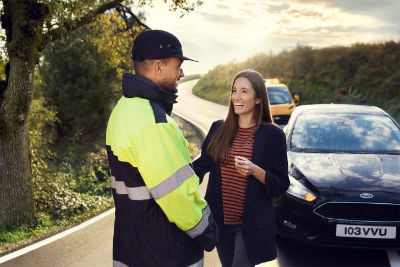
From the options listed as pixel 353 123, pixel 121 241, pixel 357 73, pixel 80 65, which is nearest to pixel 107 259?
pixel 121 241

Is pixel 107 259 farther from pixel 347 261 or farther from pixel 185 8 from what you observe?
pixel 185 8

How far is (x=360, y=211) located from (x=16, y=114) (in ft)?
17.6

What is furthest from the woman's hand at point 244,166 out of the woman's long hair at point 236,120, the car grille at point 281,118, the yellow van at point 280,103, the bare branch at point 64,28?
the car grille at point 281,118

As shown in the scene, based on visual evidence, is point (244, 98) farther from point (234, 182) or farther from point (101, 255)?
point (101, 255)

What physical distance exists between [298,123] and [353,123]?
77 cm

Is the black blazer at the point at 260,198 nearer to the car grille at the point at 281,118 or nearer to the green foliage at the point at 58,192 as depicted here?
the green foliage at the point at 58,192

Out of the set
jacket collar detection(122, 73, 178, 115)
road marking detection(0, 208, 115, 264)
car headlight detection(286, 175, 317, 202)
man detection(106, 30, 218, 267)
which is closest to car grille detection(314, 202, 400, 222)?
car headlight detection(286, 175, 317, 202)

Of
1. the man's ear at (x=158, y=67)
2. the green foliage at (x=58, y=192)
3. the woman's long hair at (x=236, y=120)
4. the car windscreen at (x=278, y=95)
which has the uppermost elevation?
the man's ear at (x=158, y=67)

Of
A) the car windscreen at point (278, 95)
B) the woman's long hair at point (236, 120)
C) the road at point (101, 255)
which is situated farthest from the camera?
the car windscreen at point (278, 95)

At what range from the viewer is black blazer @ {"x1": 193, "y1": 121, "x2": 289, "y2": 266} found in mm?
2896

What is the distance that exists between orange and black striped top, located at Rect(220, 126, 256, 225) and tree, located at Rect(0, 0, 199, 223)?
4747mm

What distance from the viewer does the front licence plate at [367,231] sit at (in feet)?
14.1

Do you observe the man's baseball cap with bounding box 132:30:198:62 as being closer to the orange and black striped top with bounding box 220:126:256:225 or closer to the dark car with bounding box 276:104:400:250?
the orange and black striped top with bounding box 220:126:256:225

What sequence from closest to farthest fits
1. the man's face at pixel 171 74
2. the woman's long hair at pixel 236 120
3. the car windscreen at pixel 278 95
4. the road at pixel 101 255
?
1. the man's face at pixel 171 74
2. the woman's long hair at pixel 236 120
3. the road at pixel 101 255
4. the car windscreen at pixel 278 95
